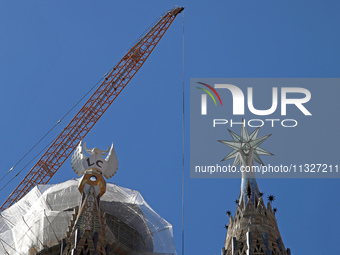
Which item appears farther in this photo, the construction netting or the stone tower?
the stone tower

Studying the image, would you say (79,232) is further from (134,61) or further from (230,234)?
(134,61)

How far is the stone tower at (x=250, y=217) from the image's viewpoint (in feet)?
191

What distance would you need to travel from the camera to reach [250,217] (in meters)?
61.0

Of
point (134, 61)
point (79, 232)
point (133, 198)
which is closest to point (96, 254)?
point (79, 232)

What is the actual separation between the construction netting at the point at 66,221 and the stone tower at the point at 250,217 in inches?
189

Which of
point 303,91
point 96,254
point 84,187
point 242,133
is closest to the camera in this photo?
point 96,254

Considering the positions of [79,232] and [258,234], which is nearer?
[79,232]

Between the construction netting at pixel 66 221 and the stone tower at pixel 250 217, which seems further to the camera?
the stone tower at pixel 250 217

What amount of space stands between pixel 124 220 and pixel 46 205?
5.54 metres

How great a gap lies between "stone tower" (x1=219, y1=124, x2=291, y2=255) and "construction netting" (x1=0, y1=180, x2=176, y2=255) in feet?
15.7

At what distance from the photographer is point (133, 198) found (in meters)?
63.6

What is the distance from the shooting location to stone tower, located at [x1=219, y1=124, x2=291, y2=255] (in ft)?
191

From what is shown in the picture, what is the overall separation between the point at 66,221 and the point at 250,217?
41.6 ft

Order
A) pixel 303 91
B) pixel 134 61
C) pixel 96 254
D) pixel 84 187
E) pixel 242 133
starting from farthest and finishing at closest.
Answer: pixel 134 61 → pixel 242 133 → pixel 303 91 → pixel 84 187 → pixel 96 254
